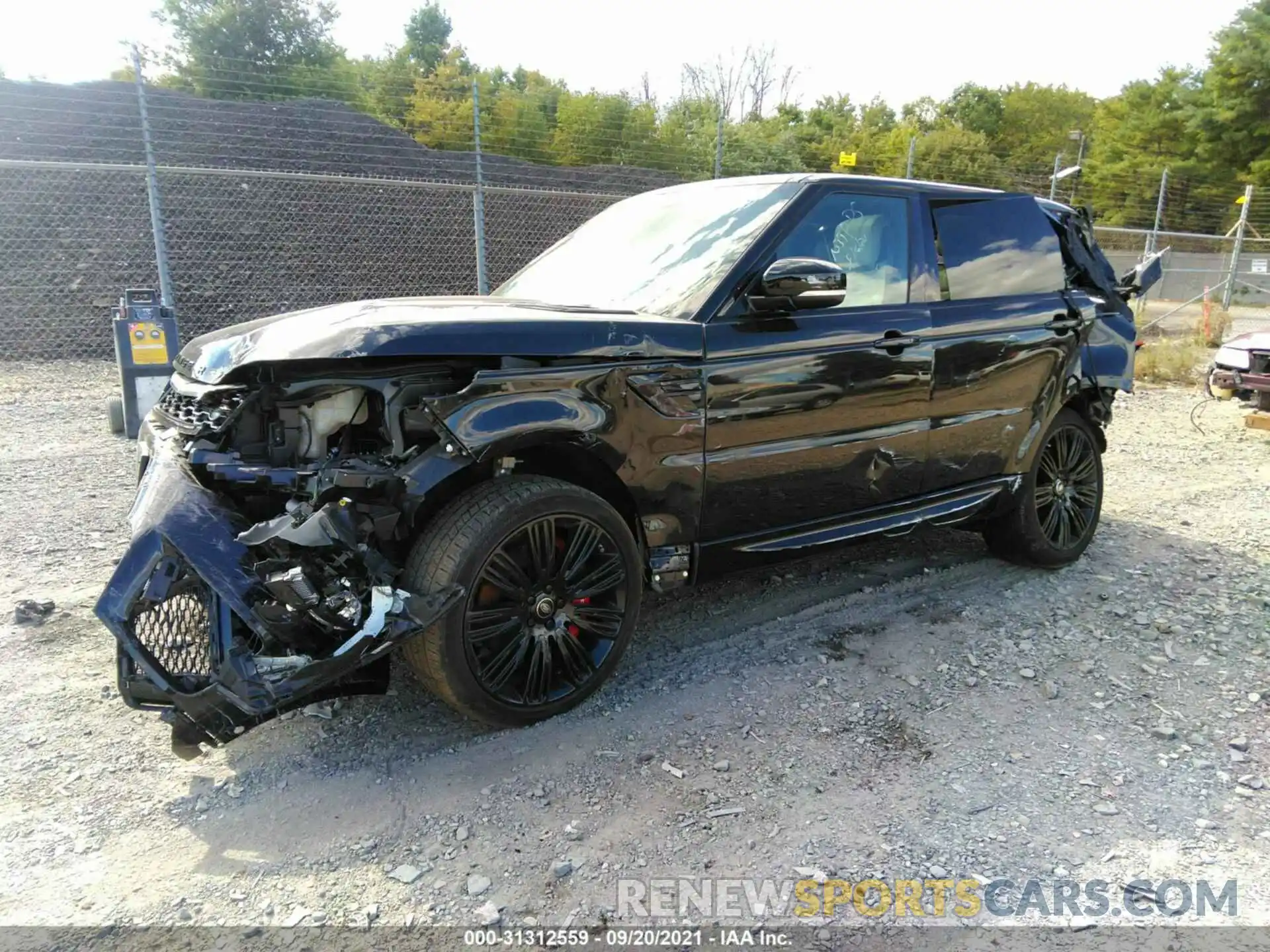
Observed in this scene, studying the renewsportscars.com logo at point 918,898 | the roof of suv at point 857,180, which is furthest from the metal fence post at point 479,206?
the renewsportscars.com logo at point 918,898

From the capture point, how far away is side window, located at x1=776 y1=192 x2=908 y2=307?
3562 millimetres

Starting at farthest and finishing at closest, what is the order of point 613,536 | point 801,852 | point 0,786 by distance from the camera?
point 613,536, point 0,786, point 801,852

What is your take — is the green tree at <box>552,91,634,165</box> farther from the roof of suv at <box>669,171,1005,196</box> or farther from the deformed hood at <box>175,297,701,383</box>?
the deformed hood at <box>175,297,701,383</box>

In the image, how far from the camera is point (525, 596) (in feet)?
9.58

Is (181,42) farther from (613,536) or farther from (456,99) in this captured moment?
(613,536)

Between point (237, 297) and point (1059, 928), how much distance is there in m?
14.0

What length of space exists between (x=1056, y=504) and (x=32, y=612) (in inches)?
199

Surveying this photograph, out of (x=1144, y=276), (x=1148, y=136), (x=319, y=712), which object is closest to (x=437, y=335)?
(x=319, y=712)

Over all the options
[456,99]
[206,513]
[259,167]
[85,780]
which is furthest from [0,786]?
[259,167]

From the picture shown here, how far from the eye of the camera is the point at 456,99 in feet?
41.5

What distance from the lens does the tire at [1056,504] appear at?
4.56m

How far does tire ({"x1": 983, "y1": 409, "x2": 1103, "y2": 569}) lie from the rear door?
26 centimetres

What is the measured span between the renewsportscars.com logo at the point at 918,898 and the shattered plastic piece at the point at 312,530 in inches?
50.0

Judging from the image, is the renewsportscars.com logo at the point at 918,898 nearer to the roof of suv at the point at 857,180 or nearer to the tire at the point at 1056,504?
the tire at the point at 1056,504
